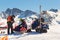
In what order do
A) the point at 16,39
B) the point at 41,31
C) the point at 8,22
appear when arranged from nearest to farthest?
the point at 16,39 → the point at 8,22 → the point at 41,31

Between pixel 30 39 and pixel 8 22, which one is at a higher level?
pixel 8 22

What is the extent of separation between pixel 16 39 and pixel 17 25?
366 cm

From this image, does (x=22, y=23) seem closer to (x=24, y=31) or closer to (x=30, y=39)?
(x=24, y=31)

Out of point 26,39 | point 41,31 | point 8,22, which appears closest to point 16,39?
point 26,39

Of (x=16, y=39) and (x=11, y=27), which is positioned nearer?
(x=16, y=39)

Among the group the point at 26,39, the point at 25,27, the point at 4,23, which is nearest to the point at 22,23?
the point at 25,27

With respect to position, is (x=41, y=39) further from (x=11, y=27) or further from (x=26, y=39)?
(x=11, y=27)

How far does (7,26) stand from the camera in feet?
49.6

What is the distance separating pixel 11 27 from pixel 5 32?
1.86 feet

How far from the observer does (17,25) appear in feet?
51.7

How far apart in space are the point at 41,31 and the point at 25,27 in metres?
1.40

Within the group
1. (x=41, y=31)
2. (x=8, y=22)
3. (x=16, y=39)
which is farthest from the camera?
(x=41, y=31)

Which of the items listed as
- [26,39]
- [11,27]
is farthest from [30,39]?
[11,27]

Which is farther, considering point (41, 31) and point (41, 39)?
point (41, 31)
